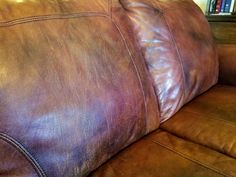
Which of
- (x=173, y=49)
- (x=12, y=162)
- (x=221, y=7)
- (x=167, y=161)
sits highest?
(x=221, y=7)

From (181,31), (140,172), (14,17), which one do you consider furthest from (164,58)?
(14,17)

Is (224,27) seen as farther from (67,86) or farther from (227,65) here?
(67,86)

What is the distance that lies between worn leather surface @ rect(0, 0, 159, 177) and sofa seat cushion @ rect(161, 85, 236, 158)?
0.65ft

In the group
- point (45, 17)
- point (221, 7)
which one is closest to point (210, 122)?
point (45, 17)

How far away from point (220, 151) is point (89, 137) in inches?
16.9

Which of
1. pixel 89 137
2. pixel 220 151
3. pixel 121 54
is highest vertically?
pixel 121 54

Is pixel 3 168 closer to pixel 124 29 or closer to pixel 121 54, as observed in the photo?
pixel 121 54

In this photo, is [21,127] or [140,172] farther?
[140,172]

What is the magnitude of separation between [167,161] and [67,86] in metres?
0.36

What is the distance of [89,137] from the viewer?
Answer: 601 mm

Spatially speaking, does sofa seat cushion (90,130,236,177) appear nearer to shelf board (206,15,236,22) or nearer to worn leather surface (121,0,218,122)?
worn leather surface (121,0,218,122)

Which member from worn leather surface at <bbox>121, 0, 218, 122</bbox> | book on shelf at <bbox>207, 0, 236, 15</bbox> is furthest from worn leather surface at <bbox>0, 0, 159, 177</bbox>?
book on shelf at <bbox>207, 0, 236, 15</bbox>

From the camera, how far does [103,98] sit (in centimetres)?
64

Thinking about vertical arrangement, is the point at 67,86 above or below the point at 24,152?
above
